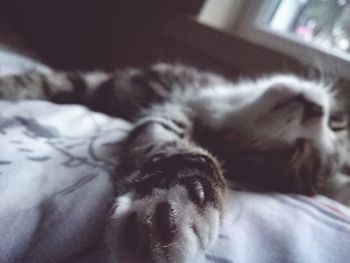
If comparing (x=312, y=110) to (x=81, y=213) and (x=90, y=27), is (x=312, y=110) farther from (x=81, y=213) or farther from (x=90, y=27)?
(x=90, y=27)

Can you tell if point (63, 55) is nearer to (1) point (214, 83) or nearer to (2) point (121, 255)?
(1) point (214, 83)

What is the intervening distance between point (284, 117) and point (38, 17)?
119 cm

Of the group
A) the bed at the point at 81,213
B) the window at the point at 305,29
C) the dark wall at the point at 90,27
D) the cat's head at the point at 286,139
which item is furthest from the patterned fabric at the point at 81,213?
the dark wall at the point at 90,27

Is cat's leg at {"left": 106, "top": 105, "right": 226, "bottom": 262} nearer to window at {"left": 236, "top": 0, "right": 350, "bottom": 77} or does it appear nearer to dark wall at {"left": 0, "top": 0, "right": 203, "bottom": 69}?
window at {"left": 236, "top": 0, "right": 350, "bottom": 77}

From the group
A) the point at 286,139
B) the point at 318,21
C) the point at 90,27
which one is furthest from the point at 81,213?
the point at 90,27

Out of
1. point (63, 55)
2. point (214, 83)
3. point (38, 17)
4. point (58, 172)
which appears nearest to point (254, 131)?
point (214, 83)

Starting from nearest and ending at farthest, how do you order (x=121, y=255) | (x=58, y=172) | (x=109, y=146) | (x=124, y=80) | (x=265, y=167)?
1. (x=121, y=255)
2. (x=58, y=172)
3. (x=109, y=146)
4. (x=265, y=167)
5. (x=124, y=80)

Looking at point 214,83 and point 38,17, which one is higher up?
point 214,83

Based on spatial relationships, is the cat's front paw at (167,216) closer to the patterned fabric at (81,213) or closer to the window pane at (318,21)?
the patterned fabric at (81,213)

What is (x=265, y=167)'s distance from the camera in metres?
0.75

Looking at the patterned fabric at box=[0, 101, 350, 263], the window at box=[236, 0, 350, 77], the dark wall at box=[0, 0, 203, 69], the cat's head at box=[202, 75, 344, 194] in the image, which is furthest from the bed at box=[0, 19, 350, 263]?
the dark wall at box=[0, 0, 203, 69]

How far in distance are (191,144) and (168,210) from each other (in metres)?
0.32

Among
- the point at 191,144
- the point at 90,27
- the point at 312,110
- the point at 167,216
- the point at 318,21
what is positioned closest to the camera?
the point at 167,216

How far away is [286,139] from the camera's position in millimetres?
796
